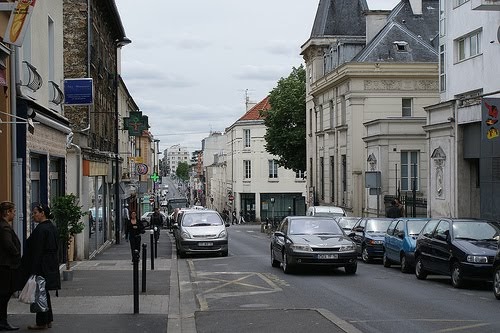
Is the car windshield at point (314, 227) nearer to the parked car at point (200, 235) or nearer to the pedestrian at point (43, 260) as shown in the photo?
the parked car at point (200, 235)

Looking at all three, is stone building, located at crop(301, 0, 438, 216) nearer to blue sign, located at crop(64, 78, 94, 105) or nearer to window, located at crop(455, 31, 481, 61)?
window, located at crop(455, 31, 481, 61)

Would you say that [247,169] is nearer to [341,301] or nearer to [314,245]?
[314,245]

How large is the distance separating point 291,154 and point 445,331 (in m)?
58.9

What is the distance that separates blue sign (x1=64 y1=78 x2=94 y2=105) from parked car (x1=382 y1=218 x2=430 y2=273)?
30.0 feet

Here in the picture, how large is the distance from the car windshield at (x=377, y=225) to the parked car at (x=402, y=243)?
2684 mm

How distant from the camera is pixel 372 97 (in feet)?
167

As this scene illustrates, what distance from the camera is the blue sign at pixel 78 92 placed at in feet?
74.9

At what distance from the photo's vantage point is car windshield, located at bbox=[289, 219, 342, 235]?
840 inches

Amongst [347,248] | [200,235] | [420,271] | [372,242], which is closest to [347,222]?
[372,242]

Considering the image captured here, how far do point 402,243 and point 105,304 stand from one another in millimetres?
10668

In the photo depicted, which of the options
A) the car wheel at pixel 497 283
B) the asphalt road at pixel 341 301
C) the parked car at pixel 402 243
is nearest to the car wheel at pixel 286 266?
the asphalt road at pixel 341 301

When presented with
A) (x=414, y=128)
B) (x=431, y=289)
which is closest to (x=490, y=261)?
(x=431, y=289)

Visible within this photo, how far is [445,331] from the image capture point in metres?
11.4

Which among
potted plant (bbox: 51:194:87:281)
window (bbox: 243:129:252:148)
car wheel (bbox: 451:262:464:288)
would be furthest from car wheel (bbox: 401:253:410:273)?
window (bbox: 243:129:252:148)
